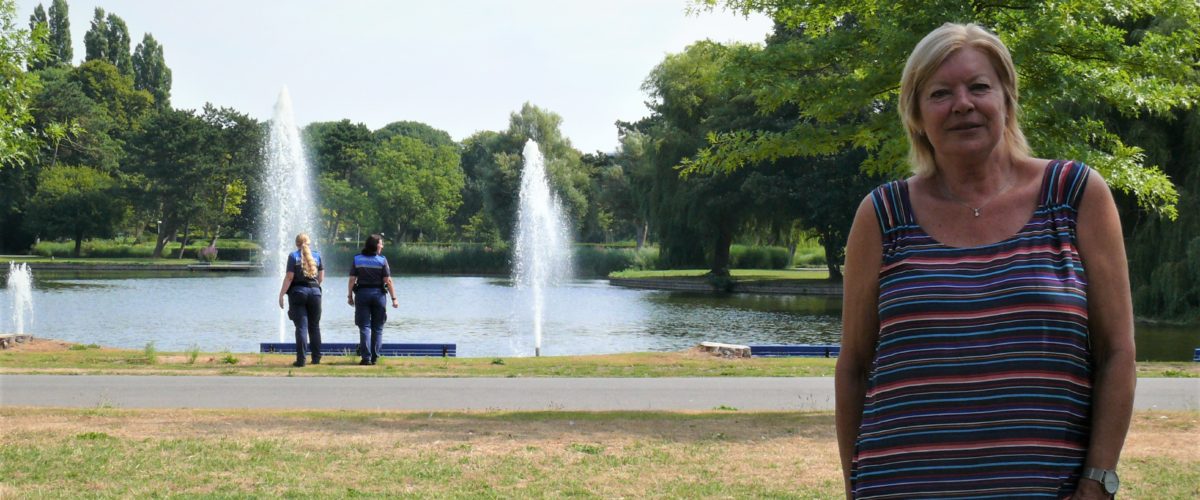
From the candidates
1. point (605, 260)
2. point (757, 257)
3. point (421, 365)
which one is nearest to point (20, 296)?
point (421, 365)

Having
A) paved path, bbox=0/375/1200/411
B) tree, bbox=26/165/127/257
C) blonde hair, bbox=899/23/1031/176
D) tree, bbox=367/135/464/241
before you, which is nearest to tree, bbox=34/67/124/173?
tree, bbox=26/165/127/257

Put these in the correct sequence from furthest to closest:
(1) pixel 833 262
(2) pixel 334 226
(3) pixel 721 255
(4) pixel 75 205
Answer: (2) pixel 334 226
(4) pixel 75 205
(3) pixel 721 255
(1) pixel 833 262

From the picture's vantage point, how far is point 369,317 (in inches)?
618

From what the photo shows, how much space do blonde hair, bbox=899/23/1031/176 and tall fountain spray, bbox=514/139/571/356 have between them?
72.5 ft

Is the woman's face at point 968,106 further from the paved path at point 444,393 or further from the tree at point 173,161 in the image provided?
the tree at point 173,161

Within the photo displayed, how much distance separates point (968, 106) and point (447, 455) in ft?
19.1

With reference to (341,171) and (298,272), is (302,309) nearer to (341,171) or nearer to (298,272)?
(298,272)

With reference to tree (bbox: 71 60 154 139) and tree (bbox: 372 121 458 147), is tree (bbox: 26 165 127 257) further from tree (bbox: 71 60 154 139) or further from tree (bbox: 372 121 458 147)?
tree (bbox: 372 121 458 147)

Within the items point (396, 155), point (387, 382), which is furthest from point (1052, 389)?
point (396, 155)

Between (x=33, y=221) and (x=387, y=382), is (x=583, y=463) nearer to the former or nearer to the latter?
(x=387, y=382)

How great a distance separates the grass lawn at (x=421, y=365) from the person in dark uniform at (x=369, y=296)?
426 mm

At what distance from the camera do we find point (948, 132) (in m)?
2.48

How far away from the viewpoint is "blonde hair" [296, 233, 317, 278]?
49.1 feet

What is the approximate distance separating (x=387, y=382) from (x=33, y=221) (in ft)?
250
